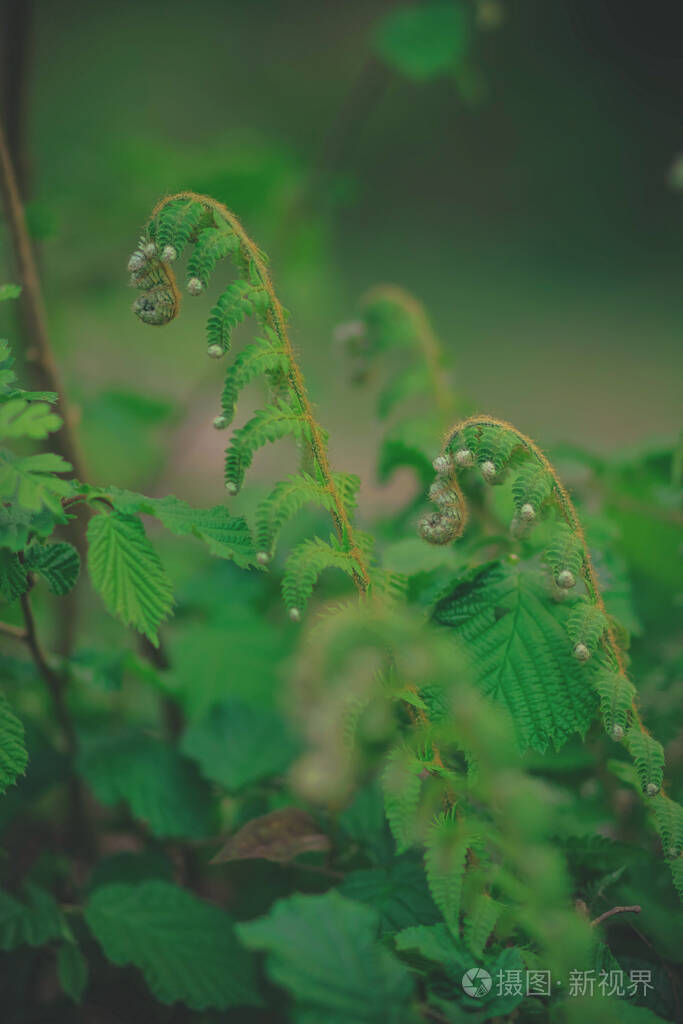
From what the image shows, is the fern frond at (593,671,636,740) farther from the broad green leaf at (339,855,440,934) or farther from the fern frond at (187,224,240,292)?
the fern frond at (187,224,240,292)

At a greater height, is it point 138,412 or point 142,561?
point 138,412

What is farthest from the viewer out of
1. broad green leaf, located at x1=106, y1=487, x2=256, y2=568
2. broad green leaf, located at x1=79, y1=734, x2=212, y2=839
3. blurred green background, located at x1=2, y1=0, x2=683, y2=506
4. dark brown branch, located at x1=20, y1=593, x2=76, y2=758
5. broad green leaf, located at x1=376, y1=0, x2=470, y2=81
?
blurred green background, located at x1=2, y1=0, x2=683, y2=506

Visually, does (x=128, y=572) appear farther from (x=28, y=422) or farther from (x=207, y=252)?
(x=207, y=252)

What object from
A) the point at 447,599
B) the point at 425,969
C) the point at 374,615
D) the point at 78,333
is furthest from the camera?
the point at 78,333

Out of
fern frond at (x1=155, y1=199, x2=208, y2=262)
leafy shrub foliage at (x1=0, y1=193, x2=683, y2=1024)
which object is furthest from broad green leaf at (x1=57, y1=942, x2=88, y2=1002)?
fern frond at (x1=155, y1=199, x2=208, y2=262)

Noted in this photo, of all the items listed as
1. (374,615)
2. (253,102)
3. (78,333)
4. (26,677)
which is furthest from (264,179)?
(253,102)

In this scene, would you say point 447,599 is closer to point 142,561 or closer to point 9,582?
point 142,561
